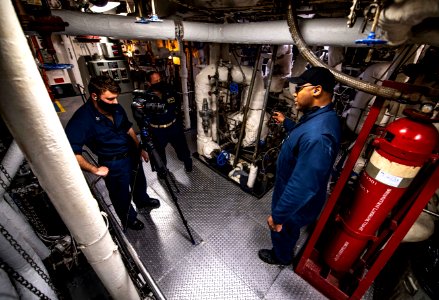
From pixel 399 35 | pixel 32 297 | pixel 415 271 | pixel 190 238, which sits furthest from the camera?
pixel 190 238

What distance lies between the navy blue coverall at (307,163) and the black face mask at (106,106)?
203 centimetres

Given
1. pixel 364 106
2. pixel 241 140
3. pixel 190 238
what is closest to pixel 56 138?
pixel 190 238

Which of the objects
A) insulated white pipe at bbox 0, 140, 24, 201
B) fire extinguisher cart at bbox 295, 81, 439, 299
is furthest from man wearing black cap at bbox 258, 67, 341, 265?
insulated white pipe at bbox 0, 140, 24, 201

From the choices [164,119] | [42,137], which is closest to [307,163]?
[42,137]

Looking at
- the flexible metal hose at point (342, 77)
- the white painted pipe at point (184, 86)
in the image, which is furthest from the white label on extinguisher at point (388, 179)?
the white painted pipe at point (184, 86)

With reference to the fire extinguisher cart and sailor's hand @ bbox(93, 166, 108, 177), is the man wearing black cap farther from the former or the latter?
sailor's hand @ bbox(93, 166, 108, 177)

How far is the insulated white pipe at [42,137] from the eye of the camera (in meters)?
0.60

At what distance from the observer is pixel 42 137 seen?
0.73 meters

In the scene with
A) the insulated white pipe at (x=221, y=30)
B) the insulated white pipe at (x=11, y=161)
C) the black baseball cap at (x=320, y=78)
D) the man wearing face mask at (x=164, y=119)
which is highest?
the insulated white pipe at (x=221, y=30)

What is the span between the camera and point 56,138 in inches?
30.6

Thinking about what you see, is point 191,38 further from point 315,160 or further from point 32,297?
point 32,297

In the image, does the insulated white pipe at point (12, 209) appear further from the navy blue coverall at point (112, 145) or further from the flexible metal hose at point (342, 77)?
the flexible metal hose at point (342, 77)

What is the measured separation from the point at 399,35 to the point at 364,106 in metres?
2.92

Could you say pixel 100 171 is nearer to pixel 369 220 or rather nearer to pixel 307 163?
pixel 307 163
